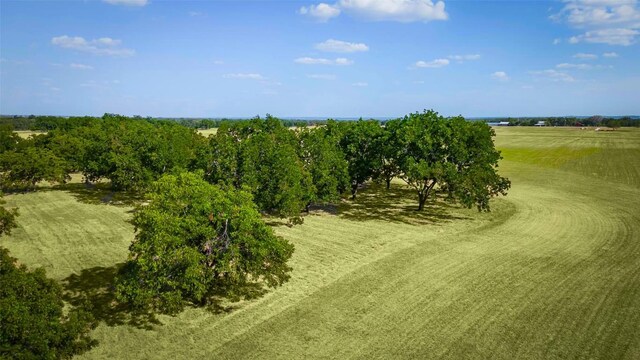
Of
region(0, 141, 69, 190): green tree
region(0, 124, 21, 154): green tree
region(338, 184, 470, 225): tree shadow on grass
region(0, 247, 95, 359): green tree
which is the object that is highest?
region(0, 124, 21, 154): green tree

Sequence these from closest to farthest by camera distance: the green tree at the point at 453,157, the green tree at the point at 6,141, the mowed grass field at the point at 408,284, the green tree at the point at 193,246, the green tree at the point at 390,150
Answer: the mowed grass field at the point at 408,284, the green tree at the point at 193,246, the green tree at the point at 453,157, the green tree at the point at 390,150, the green tree at the point at 6,141

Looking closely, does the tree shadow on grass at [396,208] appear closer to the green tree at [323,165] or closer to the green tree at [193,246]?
the green tree at [323,165]

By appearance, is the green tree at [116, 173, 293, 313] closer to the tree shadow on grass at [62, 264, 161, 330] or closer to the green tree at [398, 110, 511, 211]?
the tree shadow on grass at [62, 264, 161, 330]

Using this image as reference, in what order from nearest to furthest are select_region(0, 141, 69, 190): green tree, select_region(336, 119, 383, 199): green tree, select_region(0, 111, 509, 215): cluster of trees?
select_region(0, 111, 509, 215): cluster of trees
select_region(336, 119, 383, 199): green tree
select_region(0, 141, 69, 190): green tree

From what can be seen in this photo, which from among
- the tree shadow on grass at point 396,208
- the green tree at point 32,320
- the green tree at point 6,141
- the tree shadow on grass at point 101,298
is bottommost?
the tree shadow on grass at point 101,298

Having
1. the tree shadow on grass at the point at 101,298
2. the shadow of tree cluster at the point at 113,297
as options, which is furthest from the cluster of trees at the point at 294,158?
the tree shadow on grass at the point at 101,298

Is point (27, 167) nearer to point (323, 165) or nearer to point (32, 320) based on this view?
point (323, 165)

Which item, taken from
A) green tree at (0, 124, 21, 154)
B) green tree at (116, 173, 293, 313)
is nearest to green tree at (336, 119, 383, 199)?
green tree at (116, 173, 293, 313)
